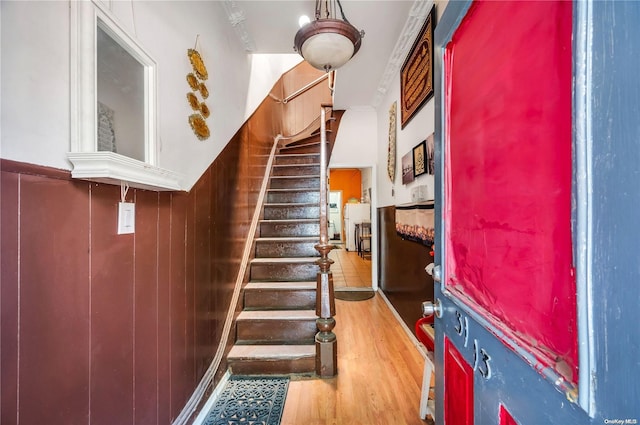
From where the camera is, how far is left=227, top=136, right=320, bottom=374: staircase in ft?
6.57

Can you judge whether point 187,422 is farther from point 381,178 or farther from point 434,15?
point 381,178

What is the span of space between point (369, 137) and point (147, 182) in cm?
371

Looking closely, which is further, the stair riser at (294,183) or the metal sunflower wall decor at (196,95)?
the stair riser at (294,183)

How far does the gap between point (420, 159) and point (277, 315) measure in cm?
165

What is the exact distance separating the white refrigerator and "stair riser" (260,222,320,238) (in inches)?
202

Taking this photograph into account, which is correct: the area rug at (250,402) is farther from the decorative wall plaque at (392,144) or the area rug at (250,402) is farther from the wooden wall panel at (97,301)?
the decorative wall plaque at (392,144)

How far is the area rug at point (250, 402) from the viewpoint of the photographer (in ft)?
5.19

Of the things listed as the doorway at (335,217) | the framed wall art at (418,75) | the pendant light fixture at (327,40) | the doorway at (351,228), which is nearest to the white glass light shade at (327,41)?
the pendant light fixture at (327,40)

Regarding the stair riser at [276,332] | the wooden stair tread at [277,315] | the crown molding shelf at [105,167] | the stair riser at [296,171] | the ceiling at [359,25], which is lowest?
the stair riser at [276,332]

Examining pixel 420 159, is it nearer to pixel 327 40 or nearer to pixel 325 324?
pixel 327 40

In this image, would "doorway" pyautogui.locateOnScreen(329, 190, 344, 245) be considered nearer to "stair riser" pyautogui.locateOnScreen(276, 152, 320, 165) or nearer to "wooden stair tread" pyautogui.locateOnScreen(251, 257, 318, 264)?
"stair riser" pyautogui.locateOnScreen(276, 152, 320, 165)

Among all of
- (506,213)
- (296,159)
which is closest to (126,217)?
(506,213)

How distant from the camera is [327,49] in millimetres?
1751

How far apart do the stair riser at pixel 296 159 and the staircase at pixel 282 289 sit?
497 millimetres
